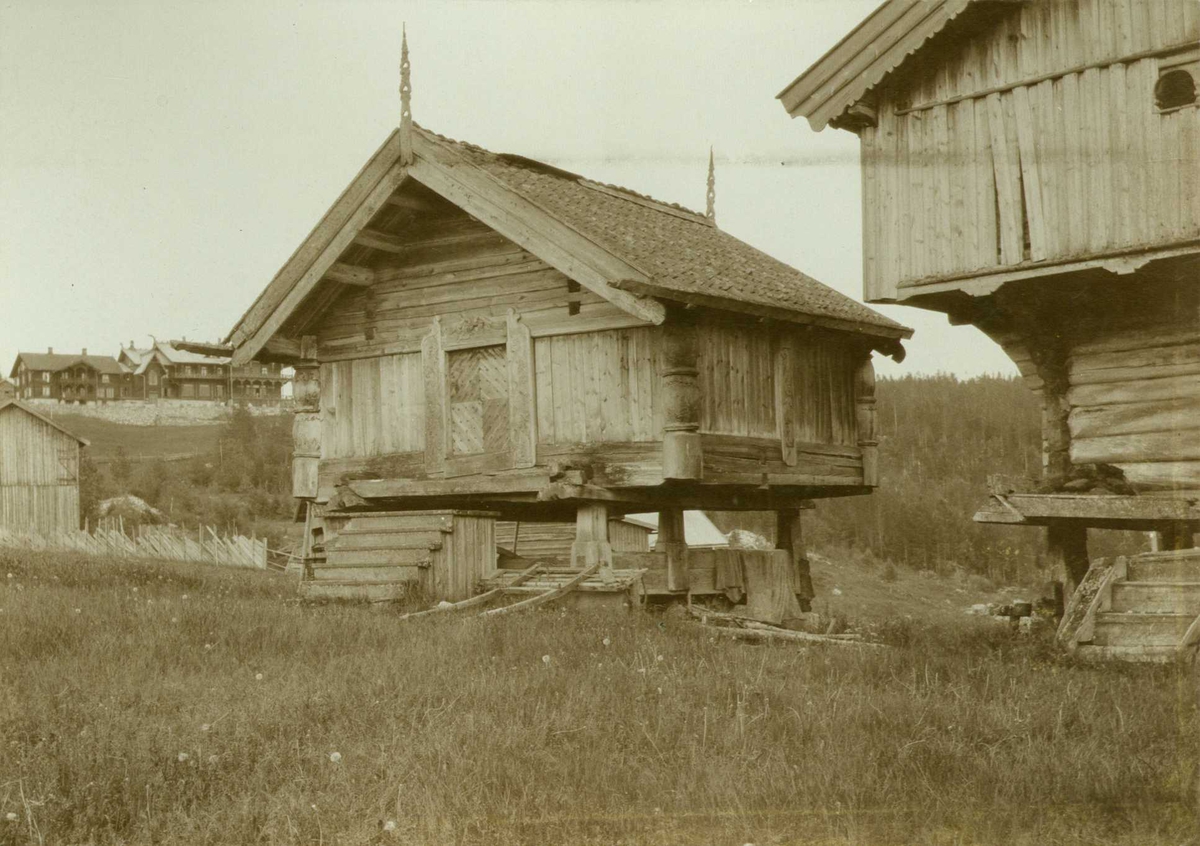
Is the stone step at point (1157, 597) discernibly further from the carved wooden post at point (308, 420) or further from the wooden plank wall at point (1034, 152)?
the carved wooden post at point (308, 420)

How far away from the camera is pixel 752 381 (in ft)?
48.0

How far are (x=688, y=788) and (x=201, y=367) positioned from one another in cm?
9626

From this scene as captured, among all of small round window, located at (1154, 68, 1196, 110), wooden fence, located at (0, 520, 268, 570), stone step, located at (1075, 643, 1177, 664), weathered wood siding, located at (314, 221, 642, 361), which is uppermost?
small round window, located at (1154, 68, 1196, 110)

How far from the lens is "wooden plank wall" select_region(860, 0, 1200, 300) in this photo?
1076 centimetres

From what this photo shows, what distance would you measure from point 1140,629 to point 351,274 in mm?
10098

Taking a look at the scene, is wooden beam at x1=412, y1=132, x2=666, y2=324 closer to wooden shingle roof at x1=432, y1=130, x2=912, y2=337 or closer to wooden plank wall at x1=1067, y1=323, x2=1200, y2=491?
wooden shingle roof at x1=432, y1=130, x2=912, y2=337

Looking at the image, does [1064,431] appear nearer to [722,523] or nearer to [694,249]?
[694,249]

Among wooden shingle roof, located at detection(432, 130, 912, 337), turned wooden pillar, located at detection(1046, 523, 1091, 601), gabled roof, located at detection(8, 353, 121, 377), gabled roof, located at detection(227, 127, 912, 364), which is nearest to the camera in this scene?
gabled roof, located at detection(227, 127, 912, 364)

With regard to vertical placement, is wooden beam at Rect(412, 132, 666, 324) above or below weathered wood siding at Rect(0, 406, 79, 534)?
above

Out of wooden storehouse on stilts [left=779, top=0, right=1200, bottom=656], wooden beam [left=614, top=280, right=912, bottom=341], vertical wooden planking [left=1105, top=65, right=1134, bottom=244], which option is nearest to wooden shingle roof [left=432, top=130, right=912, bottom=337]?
wooden beam [left=614, top=280, right=912, bottom=341]

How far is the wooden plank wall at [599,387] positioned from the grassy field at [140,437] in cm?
5604

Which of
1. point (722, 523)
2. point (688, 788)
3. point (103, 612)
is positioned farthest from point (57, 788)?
point (722, 523)

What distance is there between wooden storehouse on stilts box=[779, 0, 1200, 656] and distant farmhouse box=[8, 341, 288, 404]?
7991 cm

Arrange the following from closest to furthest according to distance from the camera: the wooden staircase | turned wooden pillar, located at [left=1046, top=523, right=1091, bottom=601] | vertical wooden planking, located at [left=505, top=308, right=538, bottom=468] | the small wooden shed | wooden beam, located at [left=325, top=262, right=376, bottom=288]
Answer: the wooden staircase < turned wooden pillar, located at [left=1046, top=523, right=1091, bottom=601] < vertical wooden planking, located at [left=505, top=308, right=538, bottom=468] < wooden beam, located at [left=325, top=262, right=376, bottom=288] < the small wooden shed
